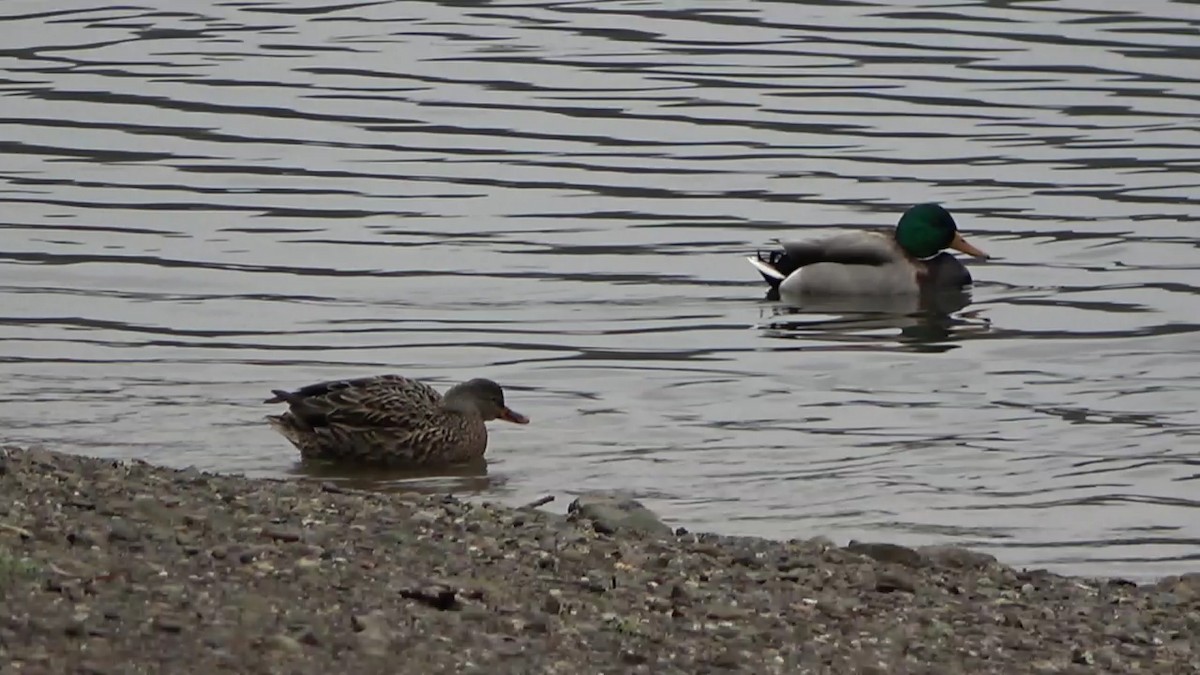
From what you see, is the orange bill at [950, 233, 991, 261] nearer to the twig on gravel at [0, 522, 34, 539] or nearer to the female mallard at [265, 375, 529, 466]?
the female mallard at [265, 375, 529, 466]

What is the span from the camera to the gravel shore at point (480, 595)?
639 cm

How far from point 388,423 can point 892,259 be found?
21.2 feet

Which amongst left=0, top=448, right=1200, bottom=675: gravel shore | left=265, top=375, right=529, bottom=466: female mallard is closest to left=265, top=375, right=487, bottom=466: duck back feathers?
left=265, top=375, right=529, bottom=466: female mallard

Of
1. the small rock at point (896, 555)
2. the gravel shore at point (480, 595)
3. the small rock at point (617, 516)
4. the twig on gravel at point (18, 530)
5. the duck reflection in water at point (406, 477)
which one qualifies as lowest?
the duck reflection in water at point (406, 477)

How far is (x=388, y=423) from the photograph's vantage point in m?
12.1

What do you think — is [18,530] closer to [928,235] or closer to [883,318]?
[883,318]

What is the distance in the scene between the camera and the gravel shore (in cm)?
639

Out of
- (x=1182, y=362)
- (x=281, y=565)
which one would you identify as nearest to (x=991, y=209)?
(x=1182, y=362)

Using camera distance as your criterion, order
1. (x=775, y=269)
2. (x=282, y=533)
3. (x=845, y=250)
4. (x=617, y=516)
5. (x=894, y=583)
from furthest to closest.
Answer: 1. (x=845, y=250)
2. (x=775, y=269)
3. (x=617, y=516)
4. (x=894, y=583)
5. (x=282, y=533)

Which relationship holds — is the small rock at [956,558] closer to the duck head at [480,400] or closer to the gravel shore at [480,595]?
the gravel shore at [480,595]

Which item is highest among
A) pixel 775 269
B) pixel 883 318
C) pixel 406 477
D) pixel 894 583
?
pixel 775 269

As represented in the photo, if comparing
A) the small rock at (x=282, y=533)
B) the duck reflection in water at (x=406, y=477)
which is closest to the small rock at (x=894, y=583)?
the small rock at (x=282, y=533)

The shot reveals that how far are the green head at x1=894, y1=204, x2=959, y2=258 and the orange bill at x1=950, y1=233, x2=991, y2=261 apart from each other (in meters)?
0.04

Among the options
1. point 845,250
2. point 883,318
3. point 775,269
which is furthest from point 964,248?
point 775,269
